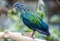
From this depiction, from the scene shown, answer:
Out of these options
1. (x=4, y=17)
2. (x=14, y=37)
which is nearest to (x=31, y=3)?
(x=4, y=17)

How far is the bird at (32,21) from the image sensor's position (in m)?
2.00

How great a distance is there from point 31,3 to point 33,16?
210 cm

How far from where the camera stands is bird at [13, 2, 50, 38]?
200cm

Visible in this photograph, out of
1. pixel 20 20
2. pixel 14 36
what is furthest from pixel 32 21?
pixel 20 20

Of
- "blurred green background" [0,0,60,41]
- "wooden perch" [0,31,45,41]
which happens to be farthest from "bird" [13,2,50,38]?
"blurred green background" [0,0,60,41]

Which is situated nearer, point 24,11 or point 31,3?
point 24,11

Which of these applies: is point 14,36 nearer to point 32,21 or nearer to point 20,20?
point 32,21

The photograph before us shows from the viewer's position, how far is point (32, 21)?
2.03 m

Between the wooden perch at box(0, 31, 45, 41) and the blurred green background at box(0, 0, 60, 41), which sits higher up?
the blurred green background at box(0, 0, 60, 41)

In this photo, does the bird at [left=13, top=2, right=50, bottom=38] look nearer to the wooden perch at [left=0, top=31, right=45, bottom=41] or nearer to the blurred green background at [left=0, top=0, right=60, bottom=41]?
the wooden perch at [left=0, top=31, right=45, bottom=41]

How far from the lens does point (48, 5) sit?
14.4 ft

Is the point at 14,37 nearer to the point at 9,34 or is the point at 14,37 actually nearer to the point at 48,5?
the point at 9,34

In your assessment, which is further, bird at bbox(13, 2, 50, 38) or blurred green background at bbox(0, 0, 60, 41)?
blurred green background at bbox(0, 0, 60, 41)

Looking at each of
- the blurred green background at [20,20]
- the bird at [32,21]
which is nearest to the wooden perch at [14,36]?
the bird at [32,21]
